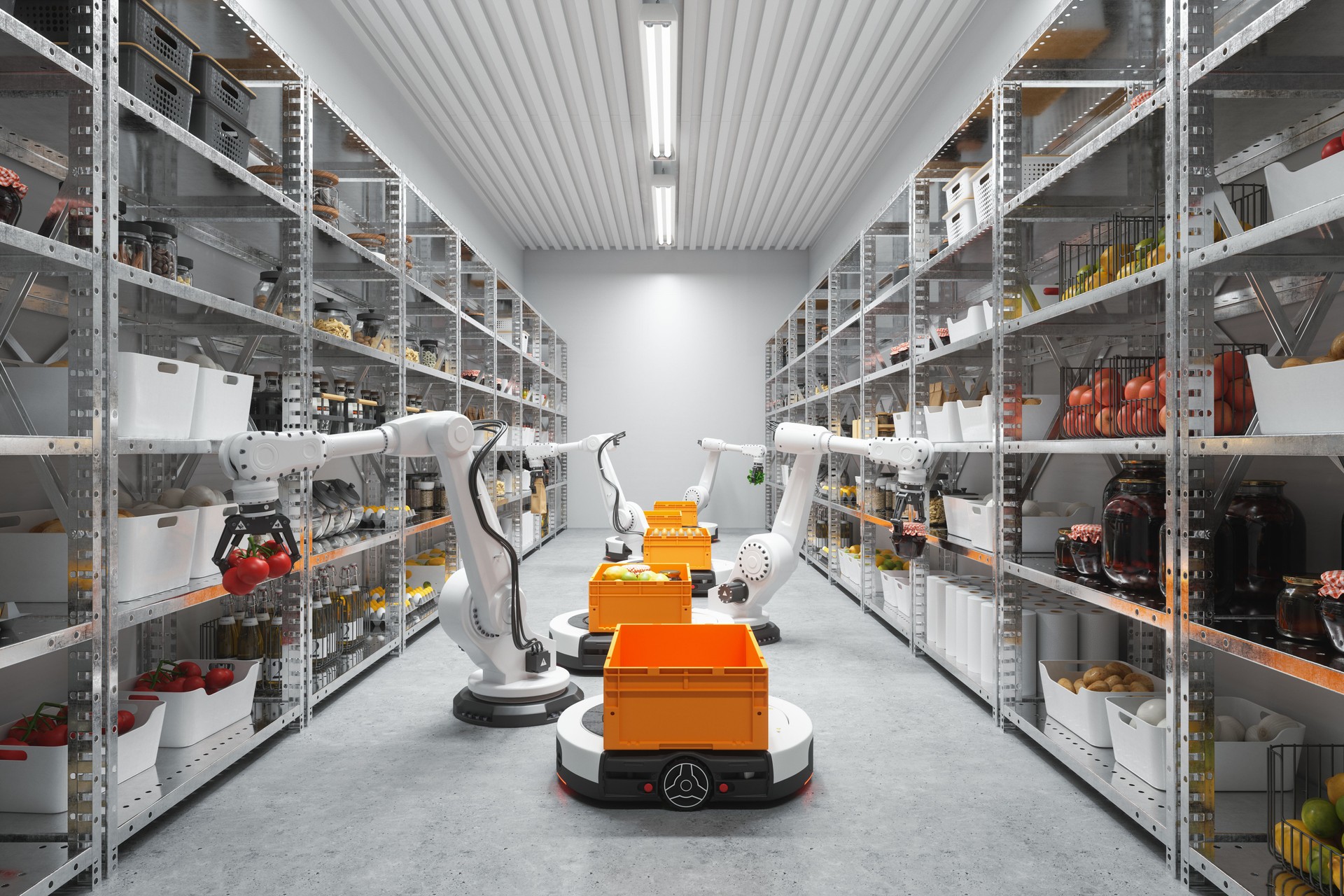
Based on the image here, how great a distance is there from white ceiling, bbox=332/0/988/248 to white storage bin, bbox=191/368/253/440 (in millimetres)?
4091

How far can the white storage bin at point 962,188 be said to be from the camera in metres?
4.14

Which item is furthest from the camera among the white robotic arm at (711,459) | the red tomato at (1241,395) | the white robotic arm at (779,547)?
the white robotic arm at (711,459)

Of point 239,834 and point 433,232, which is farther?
point 433,232

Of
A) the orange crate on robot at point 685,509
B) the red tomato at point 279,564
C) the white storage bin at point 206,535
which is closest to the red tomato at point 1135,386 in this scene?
the red tomato at point 279,564


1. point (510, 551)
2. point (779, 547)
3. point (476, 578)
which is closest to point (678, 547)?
point (779, 547)

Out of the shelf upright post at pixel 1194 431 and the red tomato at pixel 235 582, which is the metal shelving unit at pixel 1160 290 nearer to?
the shelf upright post at pixel 1194 431

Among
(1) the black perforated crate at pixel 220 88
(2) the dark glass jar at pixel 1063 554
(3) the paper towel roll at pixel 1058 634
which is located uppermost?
(1) the black perforated crate at pixel 220 88

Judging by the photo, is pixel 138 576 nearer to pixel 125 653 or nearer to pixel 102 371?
pixel 102 371

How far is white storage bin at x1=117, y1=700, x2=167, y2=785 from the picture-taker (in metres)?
2.52

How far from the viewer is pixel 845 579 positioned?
700cm

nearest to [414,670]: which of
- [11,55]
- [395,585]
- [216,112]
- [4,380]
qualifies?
[395,585]

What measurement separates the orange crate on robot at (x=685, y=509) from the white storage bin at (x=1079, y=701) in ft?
14.8

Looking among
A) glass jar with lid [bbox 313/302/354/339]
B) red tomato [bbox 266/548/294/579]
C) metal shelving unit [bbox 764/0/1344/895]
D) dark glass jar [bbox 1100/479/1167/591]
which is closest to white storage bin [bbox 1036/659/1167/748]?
metal shelving unit [bbox 764/0/1344/895]

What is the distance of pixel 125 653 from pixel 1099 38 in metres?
5.26
